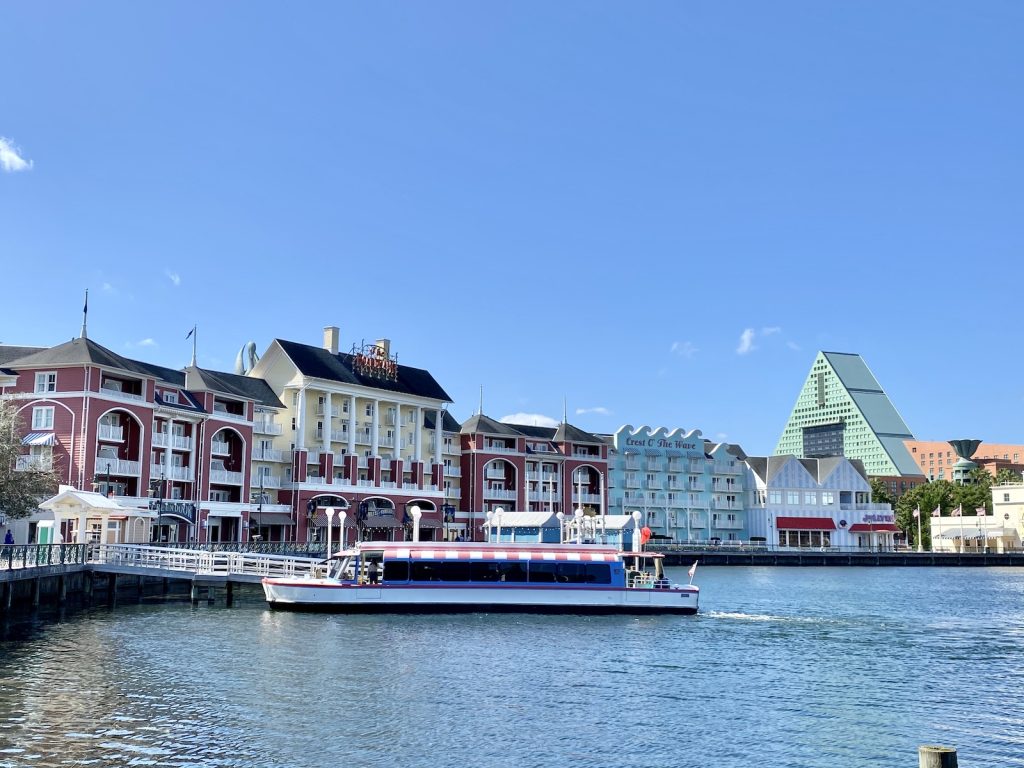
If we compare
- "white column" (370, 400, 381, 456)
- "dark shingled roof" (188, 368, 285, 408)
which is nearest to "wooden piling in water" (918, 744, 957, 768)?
"dark shingled roof" (188, 368, 285, 408)

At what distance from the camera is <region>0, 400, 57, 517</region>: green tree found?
52781 millimetres

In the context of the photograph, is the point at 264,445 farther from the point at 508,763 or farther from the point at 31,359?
the point at 508,763

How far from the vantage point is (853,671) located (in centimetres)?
3475

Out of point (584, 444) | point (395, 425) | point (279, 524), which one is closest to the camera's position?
point (279, 524)

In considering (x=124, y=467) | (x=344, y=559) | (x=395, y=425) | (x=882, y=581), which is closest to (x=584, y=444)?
(x=395, y=425)

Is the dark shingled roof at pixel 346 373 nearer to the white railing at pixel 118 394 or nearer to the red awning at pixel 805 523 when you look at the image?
the white railing at pixel 118 394

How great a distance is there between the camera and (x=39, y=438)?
69.5 metres

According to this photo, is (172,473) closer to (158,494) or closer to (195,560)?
(158,494)

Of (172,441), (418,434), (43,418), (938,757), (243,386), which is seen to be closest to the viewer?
(938,757)

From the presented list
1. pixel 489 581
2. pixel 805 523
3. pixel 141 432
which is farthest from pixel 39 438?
pixel 805 523

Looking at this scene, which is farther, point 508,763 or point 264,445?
point 264,445

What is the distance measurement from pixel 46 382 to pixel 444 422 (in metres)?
52.5

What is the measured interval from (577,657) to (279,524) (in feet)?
201

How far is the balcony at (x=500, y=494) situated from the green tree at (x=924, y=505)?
239ft
